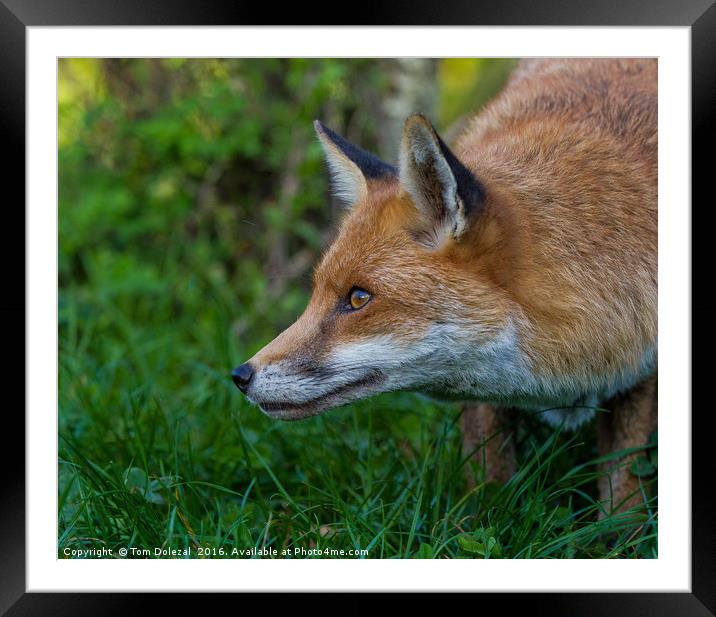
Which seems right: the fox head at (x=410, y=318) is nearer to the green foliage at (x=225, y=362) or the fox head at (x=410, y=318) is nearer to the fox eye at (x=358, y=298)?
the fox eye at (x=358, y=298)

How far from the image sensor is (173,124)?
25.9ft

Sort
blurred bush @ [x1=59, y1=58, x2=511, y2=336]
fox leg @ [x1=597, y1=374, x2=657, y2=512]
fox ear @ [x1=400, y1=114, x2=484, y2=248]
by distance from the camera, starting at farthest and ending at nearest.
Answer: blurred bush @ [x1=59, y1=58, x2=511, y2=336], fox leg @ [x1=597, y1=374, x2=657, y2=512], fox ear @ [x1=400, y1=114, x2=484, y2=248]

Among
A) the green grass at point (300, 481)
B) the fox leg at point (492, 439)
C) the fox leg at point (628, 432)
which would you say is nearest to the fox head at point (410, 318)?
the green grass at point (300, 481)

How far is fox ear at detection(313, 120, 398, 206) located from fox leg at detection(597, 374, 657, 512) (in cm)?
175

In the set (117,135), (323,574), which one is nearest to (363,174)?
(323,574)

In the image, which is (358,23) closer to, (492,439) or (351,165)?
(351,165)

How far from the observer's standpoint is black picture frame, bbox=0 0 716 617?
374 cm

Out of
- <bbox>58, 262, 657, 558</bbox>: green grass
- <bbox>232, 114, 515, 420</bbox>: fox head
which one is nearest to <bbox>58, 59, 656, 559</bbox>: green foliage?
<bbox>58, 262, 657, 558</bbox>: green grass

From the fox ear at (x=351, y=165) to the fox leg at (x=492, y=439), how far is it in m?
1.38

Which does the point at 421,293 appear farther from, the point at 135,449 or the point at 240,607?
the point at 135,449

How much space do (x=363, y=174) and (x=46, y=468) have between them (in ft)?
6.91

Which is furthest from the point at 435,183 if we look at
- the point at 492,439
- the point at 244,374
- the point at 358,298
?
the point at 492,439

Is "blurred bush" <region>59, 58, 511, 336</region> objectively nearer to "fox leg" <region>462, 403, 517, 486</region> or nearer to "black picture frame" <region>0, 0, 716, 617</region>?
"fox leg" <region>462, 403, 517, 486</region>

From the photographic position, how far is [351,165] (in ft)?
13.9
